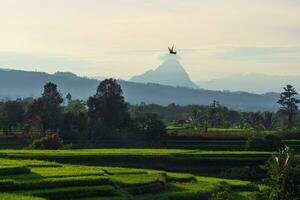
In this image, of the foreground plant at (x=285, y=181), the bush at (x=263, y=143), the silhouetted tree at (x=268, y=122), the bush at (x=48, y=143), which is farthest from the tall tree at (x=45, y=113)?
the foreground plant at (x=285, y=181)

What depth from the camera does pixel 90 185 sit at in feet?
85.6

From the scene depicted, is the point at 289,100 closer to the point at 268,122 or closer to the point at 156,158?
the point at 268,122

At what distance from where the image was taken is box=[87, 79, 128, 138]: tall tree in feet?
214

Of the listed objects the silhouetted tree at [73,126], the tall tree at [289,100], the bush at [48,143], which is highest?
the tall tree at [289,100]

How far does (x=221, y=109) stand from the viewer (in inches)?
3996

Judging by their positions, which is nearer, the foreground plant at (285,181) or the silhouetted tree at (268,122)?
the foreground plant at (285,181)

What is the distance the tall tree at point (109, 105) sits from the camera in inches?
2569

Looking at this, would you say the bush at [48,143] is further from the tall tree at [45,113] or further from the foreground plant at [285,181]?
the foreground plant at [285,181]

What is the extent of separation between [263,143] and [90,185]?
3053 centimetres

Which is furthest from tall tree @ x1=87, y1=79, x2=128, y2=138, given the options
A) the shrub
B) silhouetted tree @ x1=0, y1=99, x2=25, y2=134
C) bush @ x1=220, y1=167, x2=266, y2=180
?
the shrub

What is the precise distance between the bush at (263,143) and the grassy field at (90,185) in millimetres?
20802

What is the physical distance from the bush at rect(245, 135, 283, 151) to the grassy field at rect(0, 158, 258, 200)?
819 inches

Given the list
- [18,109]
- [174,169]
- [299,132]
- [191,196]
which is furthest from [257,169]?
[18,109]

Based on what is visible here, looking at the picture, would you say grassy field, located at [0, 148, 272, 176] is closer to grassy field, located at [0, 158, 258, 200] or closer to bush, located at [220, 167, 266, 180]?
bush, located at [220, 167, 266, 180]
